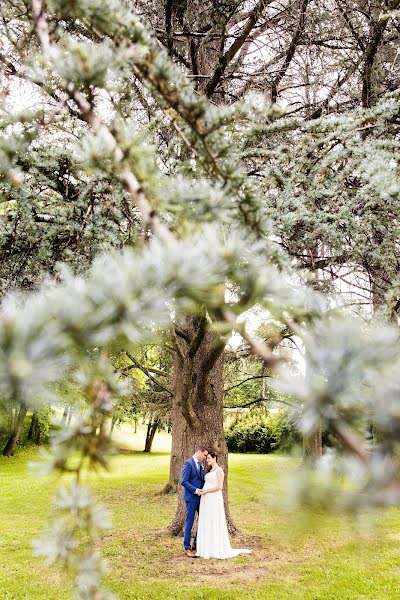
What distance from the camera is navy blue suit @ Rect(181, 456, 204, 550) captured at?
6.75m

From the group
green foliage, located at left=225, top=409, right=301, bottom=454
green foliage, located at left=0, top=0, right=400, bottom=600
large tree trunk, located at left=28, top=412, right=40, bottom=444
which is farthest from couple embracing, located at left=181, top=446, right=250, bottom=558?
large tree trunk, located at left=28, top=412, right=40, bottom=444

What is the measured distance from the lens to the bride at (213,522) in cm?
657

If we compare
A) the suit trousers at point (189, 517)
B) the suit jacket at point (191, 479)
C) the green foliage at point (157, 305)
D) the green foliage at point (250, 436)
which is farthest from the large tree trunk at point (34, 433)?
the green foliage at point (157, 305)

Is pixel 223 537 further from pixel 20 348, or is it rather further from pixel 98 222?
pixel 20 348

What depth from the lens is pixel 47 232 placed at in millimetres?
3504

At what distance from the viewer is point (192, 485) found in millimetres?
6828

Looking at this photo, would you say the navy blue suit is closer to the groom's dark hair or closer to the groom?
the groom

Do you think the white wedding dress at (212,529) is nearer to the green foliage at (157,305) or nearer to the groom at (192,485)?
the groom at (192,485)

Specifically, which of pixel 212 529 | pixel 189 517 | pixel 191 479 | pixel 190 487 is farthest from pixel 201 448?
pixel 212 529

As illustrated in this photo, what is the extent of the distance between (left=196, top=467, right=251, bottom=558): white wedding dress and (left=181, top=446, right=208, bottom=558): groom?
4.9 inches

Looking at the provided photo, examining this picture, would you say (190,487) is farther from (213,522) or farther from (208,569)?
(208,569)

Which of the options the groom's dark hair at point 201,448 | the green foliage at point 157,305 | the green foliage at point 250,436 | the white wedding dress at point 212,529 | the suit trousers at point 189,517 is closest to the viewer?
the green foliage at point 157,305

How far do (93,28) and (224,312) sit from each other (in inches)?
25.1

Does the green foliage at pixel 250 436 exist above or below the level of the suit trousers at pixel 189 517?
above
